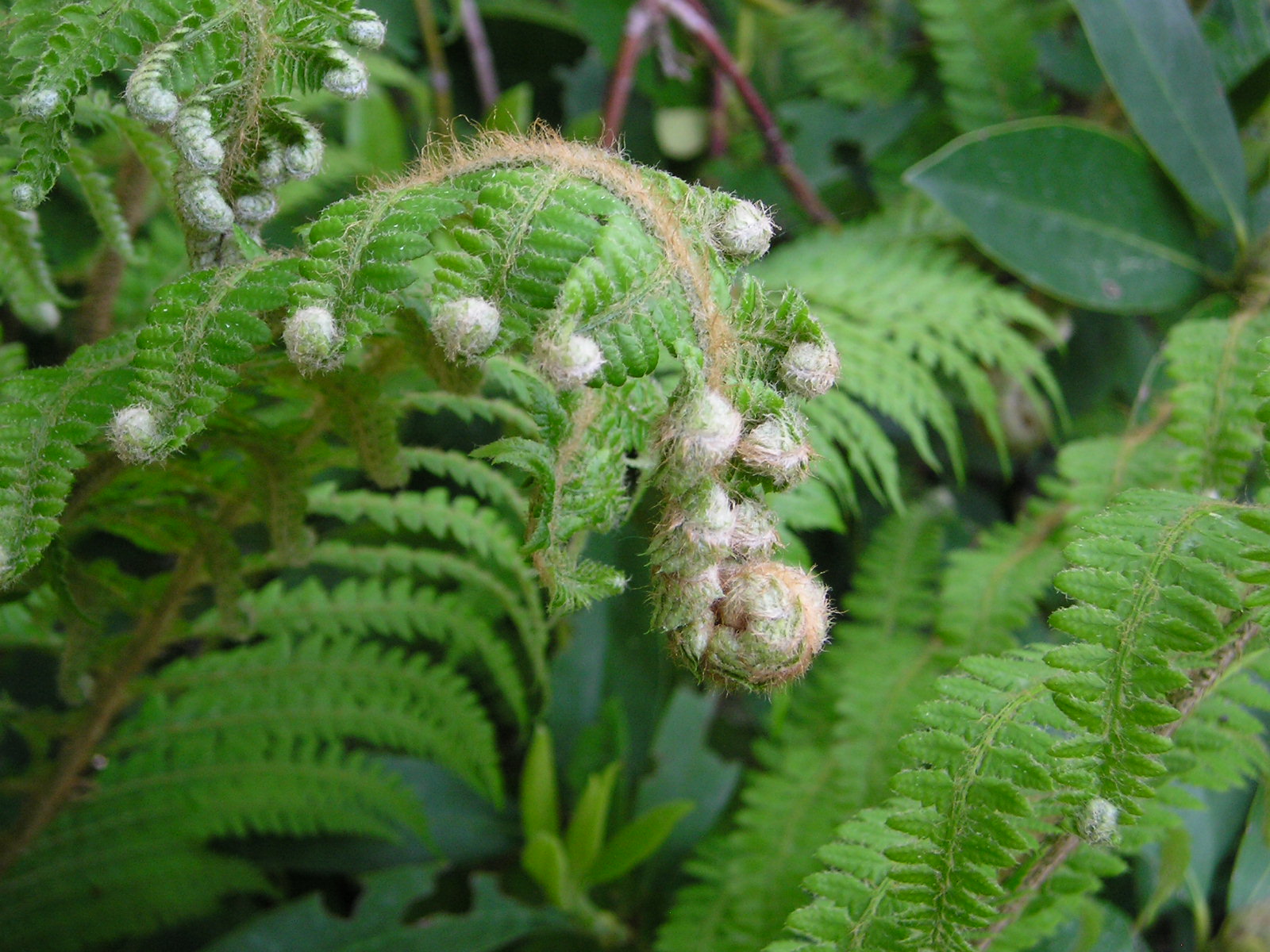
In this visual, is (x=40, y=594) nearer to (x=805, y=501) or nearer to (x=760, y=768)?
(x=805, y=501)

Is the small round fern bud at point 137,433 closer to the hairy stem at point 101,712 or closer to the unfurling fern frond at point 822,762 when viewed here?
the hairy stem at point 101,712

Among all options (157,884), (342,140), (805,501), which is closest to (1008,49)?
(805,501)

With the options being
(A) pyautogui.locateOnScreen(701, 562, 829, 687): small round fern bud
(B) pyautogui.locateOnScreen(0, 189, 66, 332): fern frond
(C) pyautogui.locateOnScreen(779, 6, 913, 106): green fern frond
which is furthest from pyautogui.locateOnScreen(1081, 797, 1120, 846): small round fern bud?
(C) pyautogui.locateOnScreen(779, 6, 913, 106): green fern frond

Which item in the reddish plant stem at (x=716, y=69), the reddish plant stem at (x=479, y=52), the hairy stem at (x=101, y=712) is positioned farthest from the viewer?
the reddish plant stem at (x=479, y=52)

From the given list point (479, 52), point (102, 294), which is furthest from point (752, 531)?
point (479, 52)

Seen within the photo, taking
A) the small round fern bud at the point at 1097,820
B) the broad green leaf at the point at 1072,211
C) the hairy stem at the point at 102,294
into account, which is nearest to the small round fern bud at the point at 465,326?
the small round fern bud at the point at 1097,820

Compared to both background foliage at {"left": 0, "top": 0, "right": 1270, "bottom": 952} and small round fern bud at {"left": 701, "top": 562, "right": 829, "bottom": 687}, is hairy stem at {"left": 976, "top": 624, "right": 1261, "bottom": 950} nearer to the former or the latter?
background foliage at {"left": 0, "top": 0, "right": 1270, "bottom": 952}
